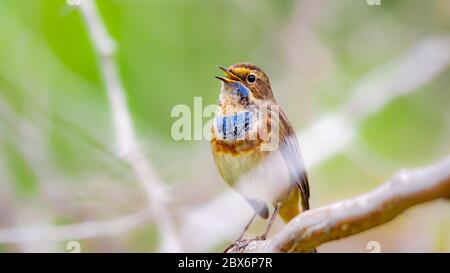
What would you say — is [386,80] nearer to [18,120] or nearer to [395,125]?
[395,125]

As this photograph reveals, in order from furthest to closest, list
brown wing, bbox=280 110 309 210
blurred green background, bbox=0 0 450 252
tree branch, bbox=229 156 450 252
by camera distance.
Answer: blurred green background, bbox=0 0 450 252
brown wing, bbox=280 110 309 210
tree branch, bbox=229 156 450 252

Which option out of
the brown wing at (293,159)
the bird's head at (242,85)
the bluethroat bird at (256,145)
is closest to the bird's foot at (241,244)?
the bluethroat bird at (256,145)

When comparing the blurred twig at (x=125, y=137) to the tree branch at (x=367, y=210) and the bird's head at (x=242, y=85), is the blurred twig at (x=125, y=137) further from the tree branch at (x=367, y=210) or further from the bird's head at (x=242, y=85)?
the tree branch at (x=367, y=210)

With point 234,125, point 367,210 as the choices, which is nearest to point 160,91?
point 234,125

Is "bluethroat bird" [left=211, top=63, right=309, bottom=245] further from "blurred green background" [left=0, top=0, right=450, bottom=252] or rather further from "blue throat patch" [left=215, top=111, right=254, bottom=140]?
"blurred green background" [left=0, top=0, right=450, bottom=252]

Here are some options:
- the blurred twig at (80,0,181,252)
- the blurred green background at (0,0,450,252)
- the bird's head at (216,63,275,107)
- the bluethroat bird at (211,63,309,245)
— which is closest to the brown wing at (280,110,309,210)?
the bluethroat bird at (211,63,309,245)

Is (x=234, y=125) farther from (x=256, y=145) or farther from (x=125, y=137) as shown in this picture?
(x=125, y=137)

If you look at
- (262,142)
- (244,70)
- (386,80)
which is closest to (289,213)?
(262,142)
